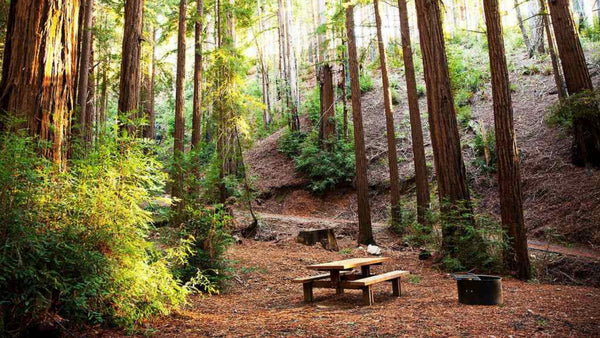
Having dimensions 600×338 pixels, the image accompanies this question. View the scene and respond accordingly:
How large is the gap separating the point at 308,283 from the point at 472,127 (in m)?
13.3

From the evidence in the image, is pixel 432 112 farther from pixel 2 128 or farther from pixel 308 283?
pixel 2 128

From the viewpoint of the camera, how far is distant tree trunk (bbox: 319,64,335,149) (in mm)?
19812

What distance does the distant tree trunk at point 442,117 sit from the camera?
8758mm

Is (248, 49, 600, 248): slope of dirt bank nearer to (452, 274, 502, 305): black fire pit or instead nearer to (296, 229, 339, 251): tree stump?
(296, 229, 339, 251): tree stump

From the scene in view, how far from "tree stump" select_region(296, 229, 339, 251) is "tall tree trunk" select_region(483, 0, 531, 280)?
4.94m

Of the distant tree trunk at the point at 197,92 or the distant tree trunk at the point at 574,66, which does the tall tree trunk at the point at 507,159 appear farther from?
the distant tree trunk at the point at 197,92

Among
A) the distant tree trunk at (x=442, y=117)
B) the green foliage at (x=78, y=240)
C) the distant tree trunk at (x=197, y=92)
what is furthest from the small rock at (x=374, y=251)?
the green foliage at (x=78, y=240)

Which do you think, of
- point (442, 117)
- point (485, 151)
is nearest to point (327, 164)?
point (485, 151)

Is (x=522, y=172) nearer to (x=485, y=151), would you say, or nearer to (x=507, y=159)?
(x=485, y=151)

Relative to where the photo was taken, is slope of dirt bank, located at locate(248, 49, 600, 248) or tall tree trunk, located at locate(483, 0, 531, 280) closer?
tall tree trunk, located at locate(483, 0, 531, 280)

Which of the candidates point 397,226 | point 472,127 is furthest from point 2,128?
point 472,127

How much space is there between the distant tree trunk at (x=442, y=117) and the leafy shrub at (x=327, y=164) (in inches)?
363

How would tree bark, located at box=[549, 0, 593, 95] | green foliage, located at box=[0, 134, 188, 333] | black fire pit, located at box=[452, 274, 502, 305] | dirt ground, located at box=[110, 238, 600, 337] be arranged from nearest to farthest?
1. green foliage, located at box=[0, 134, 188, 333]
2. dirt ground, located at box=[110, 238, 600, 337]
3. black fire pit, located at box=[452, 274, 502, 305]
4. tree bark, located at box=[549, 0, 593, 95]

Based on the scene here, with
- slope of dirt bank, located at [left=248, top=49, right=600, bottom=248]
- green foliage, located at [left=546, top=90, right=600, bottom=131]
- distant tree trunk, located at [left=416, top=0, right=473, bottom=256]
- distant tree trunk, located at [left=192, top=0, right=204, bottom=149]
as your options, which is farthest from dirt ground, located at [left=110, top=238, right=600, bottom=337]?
distant tree trunk, located at [left=192, top=0, right=204, bottom=149]
